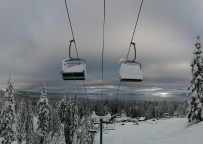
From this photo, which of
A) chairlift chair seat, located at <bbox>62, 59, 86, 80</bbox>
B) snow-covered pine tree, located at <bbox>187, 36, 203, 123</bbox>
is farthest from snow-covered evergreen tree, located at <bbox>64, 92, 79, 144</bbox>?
chairlift chair seat, located at <bbox>62, 59, 86, 80</bbox>

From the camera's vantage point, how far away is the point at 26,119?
79500mm

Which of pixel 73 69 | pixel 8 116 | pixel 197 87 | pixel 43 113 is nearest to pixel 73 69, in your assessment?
pixel 73 69

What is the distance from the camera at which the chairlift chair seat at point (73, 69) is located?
16.1m

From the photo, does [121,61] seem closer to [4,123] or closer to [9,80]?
[9,80]

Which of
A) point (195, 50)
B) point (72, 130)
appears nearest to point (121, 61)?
point (195, 50)

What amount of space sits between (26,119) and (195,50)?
164ft

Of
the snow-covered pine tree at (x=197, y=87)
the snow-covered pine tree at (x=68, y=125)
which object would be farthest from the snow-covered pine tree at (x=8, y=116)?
the snow-covered pine tree at (x=197, y=87)

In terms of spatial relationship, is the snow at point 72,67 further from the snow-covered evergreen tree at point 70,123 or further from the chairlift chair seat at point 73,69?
the snow-covered evergreen tree at point 70,123

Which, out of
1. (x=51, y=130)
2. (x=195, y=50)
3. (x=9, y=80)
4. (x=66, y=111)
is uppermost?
(x=195, y=50)


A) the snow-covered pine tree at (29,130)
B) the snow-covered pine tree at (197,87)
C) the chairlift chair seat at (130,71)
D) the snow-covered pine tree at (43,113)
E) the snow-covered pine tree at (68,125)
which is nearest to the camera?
the chairlift chair seat at (130,71)

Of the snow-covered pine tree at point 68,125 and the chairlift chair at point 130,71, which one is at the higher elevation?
the chairlift chair at point 130,71

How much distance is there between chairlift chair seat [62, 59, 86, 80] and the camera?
16.1m

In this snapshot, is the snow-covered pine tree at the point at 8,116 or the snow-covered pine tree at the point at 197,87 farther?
the snow-covered pine tree at the point at 8,116

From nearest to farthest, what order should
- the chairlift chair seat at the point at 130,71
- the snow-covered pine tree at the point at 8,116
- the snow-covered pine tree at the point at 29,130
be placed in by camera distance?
the chairlift chair seat at the point at 130,71 → the snow-covered pine tree at the point at 8,116 → the snow-covered pine tree at the point at 29,130
